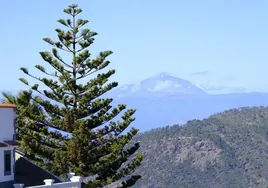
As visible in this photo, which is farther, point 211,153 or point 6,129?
point 211,153

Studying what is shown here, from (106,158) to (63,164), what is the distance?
1.96 meters

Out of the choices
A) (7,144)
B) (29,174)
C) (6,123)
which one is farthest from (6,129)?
(29,174)

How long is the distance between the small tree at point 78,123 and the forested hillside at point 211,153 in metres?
92.1

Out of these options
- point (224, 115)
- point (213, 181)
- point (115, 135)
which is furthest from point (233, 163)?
point (115, 135)

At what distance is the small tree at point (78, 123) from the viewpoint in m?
25.2

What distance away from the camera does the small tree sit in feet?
82.7

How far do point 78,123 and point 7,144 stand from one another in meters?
7.11

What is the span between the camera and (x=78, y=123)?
25.3 meters

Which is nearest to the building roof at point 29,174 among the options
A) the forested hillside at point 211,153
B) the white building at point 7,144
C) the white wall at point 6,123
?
the white building at point 7,144

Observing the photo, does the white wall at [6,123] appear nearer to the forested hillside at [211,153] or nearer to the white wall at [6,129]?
the white wall at [6,129]

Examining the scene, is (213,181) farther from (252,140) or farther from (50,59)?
(50,59)

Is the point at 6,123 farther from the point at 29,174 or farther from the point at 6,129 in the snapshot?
the point at 29,174

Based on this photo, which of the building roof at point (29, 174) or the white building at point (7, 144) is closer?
the white building at point (7, 144)

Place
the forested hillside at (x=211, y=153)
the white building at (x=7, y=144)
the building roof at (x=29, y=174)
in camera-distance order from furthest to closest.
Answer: the forested hillside at (x=211, y=153), the building roof at (x=29, y=174), the white building at (x=7, y=144)
